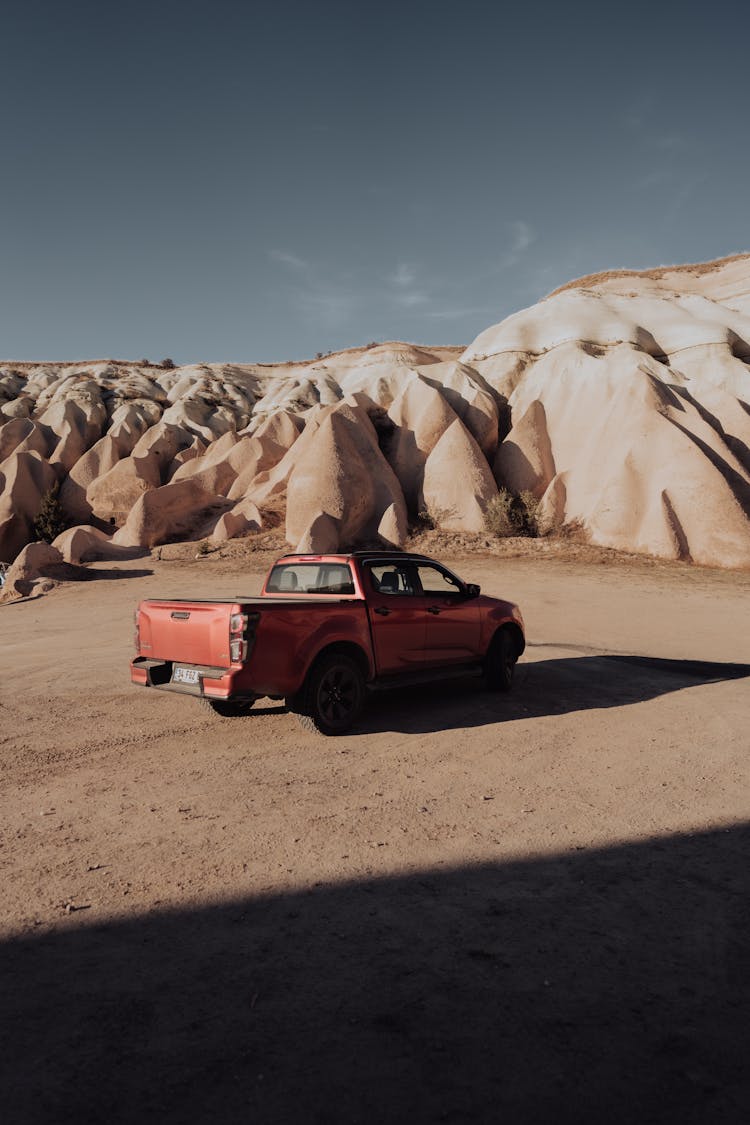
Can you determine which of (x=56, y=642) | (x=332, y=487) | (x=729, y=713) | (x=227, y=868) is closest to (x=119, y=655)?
(x=56, y=642)

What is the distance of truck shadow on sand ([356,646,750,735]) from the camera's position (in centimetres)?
703

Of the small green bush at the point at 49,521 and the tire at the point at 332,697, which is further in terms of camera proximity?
the small green bush at the point at 49,521

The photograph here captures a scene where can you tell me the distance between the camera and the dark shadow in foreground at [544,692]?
703 centimetres

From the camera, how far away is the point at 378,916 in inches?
130

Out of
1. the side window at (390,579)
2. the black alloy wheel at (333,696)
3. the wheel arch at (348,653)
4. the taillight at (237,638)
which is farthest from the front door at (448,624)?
the taillight at (237,638)

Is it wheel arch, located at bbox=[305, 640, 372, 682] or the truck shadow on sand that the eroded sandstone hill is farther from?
wheel arch, located at bbox=[305, 640, 372, 682]

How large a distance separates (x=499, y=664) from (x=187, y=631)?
3776 mm

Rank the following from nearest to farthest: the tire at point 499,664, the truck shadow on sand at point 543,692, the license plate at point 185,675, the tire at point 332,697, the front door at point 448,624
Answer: the license plate at point 185,675, the tire at point 332,697, the truck shadow on sand at point 543,692, the front door at point 448,624, the tire at point 499,664

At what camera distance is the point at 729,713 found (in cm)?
711

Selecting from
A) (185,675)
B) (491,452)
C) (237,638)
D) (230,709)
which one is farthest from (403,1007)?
(491,452)

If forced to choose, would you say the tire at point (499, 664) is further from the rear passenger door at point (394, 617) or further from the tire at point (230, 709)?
the tire at point (230, 709)

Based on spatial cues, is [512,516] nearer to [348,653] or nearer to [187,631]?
[348,653]

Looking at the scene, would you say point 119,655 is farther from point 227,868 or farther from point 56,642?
point 227,868

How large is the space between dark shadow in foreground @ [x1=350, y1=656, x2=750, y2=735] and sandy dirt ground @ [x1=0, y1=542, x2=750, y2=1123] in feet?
0.32
